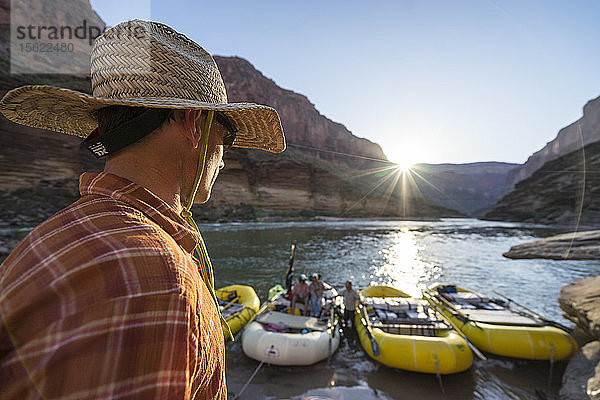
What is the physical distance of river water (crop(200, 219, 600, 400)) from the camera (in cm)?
590

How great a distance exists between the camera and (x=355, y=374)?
643 centimetres

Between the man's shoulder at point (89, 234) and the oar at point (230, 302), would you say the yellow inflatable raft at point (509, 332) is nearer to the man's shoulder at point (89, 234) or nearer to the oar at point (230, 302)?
the oar at point (230, 302)

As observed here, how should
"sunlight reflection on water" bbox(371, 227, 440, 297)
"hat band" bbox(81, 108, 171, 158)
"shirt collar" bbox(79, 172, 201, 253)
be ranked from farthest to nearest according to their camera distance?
"sunlight reflection on water" bbox(371, 227, 440, 297) → "hat band" bbox(81, 108, 171, 158) → "shirt collar" bbox(79, 172, 201, 253)

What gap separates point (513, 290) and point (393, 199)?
200 feet

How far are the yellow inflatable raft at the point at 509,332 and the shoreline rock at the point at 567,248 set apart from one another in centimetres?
422

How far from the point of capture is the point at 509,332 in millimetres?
6840

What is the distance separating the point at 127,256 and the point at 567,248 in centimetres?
1492

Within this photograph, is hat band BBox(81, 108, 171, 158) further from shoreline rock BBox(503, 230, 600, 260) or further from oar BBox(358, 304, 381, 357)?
shoreline rock BBox(503, 230, 600, 260)

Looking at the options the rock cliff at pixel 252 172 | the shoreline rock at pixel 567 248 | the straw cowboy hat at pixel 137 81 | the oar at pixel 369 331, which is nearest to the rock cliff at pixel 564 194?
the rock cliff at pixel 252 172

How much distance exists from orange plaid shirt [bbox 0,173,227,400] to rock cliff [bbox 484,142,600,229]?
55.5m

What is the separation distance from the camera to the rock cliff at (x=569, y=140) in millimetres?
92375

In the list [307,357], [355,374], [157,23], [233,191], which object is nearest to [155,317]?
[157,23]

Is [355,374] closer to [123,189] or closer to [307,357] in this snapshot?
[307,357]

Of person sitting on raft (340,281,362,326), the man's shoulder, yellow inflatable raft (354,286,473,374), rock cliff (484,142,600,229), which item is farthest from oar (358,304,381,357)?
rock cliff (484,142,600,229)
